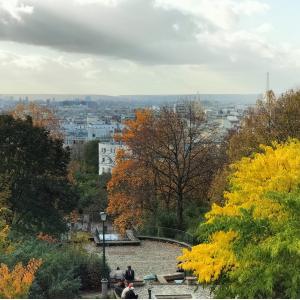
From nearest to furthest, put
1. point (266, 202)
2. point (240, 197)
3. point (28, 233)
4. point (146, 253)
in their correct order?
point (266, 202) < point (240, 197) < point (28, 233) < point (146, 253)

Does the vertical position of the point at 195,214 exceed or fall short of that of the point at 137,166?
it falls short

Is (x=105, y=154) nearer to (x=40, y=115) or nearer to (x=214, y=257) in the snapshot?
(x=40, y=115)

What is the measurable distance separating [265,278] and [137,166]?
2772 centimetres

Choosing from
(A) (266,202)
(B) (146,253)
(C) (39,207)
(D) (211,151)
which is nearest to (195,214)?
(D) (211,151)

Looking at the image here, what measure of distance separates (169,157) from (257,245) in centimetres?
2603

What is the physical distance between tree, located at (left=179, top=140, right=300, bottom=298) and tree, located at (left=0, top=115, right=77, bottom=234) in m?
14.7

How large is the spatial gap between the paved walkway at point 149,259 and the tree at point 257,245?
6.74 meters

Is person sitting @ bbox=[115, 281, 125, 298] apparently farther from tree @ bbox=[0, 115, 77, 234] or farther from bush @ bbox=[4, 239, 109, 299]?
tree @ bbox=[0, 115, 77, 234]

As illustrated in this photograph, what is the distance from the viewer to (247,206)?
57.3 feet

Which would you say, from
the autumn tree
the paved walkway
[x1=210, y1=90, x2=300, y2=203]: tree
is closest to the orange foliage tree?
the paved walkway

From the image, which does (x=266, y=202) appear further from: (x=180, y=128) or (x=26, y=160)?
(x=180, y=128)

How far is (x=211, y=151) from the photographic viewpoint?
43719 mm

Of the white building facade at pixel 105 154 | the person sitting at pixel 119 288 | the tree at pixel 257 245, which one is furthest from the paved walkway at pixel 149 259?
the white building facade at pixel 105 154

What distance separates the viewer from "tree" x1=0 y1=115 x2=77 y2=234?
30938 mm
